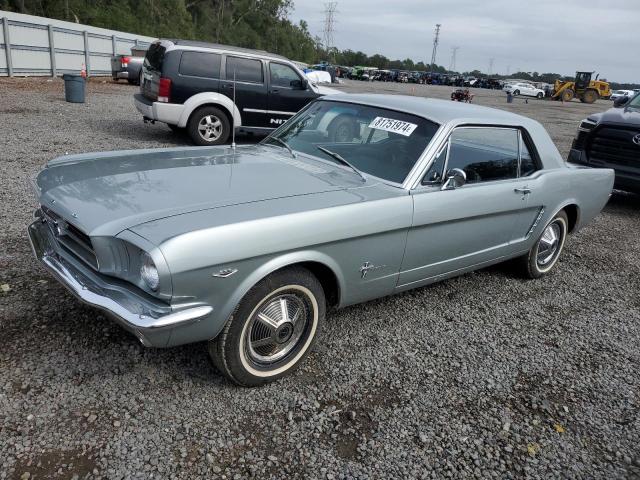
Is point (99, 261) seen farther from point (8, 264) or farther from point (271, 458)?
point (8, 264)

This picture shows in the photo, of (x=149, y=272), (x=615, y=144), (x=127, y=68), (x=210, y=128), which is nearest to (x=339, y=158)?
(x=149, y=272)

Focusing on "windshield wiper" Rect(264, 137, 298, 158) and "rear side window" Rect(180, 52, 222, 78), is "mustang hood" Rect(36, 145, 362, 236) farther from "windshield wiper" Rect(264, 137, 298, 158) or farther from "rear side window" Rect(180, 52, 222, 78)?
"rear side window" Rect(180, 52, 222, 78)

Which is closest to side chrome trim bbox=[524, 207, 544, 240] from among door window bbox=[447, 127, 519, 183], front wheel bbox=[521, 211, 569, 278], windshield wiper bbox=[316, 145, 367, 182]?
front wheel bbox=[521, 211, 569, 278]

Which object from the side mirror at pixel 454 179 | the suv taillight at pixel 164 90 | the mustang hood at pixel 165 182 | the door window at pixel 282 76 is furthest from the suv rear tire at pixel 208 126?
the side mirror at pixel 454 179

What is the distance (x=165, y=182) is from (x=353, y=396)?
64.8 inches

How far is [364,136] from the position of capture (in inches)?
153

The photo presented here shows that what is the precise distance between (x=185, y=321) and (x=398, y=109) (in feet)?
7.75

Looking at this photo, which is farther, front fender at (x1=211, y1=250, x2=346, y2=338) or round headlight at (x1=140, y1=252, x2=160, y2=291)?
front fender at (x1=211, y1=250, x2=346, y2=338)

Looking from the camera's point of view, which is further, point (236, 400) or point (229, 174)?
point (229, 174)

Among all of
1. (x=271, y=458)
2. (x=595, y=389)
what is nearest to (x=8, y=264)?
(x=271, y=458)

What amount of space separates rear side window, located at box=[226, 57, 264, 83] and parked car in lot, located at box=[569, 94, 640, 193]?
18.8ft

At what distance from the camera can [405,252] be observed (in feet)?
10.9

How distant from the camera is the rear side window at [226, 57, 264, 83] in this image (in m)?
9.48

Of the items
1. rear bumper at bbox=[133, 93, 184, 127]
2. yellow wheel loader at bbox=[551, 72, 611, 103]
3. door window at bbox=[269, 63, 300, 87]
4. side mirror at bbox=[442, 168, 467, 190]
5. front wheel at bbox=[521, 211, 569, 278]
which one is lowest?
front wheel at bbox=[521, 211, 569, 278]
